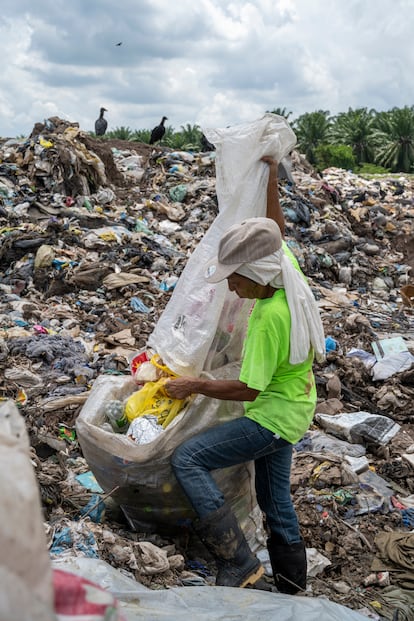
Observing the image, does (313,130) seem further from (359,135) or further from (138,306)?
(138,306)

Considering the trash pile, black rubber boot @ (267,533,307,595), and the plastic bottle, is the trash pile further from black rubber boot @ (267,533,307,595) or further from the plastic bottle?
black rubber boot @ (267,533,307,595)

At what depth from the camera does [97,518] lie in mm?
3148

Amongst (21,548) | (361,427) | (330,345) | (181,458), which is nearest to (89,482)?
(181,458)

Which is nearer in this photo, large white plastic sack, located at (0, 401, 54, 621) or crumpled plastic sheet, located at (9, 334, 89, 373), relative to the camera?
large white plastic sack, located at (0, 401, 54, 621)

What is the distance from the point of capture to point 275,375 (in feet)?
8.82

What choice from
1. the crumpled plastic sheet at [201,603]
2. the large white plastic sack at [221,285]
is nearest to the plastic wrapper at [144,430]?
the large white plastic sack at [221,285]

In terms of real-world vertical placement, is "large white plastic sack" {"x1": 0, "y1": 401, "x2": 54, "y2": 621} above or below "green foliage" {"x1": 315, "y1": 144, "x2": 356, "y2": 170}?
below

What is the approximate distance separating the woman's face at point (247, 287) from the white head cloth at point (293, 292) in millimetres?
26

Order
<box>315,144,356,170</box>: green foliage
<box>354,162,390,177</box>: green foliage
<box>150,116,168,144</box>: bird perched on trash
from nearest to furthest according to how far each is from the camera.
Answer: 1. <box>150,116,168,144</box>: bird perched on trash
2. <box>315,144,356,170</box>: green foliage
3. <box>354,162,390,177</box>: green foliage

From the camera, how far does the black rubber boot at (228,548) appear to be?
2.69 m

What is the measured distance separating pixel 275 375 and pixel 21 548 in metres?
1.87

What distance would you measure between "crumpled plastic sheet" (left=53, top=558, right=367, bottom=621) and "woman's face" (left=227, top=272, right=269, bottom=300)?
1089 millimetres

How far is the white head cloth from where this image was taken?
2562 millimetres

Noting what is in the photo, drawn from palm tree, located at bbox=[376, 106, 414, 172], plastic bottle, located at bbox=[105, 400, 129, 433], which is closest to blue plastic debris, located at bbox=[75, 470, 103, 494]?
plastic bottle, located at bbox=[105, 400, 129, 433]
